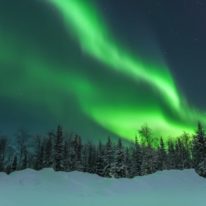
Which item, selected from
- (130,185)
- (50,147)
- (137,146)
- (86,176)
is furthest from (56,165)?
(130,185)

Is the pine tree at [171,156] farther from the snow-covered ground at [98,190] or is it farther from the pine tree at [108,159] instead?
the snow-covered ground at [98,190]

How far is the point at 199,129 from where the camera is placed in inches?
2822

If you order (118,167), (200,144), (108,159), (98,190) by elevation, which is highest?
(200,144)

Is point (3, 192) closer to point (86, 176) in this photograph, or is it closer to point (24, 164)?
point (86, 176)

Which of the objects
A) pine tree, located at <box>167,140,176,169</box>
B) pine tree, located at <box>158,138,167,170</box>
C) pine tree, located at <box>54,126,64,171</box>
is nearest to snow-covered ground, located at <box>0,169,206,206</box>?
Result: pine tree, located at <box>54,126,64,171</box>

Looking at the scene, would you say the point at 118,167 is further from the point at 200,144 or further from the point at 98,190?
the point at 98,190

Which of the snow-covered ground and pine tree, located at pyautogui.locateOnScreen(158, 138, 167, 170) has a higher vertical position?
pine tree, located at pyautogui.locateOnScreen(158, 138, 167, 170)

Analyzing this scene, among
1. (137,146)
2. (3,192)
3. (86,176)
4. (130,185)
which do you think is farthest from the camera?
(137,146)

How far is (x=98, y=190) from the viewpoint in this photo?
34.1 meters

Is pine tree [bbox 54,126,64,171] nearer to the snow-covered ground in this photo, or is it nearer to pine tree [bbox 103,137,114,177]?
pine tree [bbox 103,137,114,177]

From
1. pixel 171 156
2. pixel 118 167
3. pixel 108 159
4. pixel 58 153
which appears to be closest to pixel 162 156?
pixel 171 156

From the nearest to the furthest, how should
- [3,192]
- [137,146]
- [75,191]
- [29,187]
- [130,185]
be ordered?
1. [3,192]
2. [29,187]
3. [75,191]
4. [130,185]
5. [137,146]

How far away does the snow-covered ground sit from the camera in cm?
2284

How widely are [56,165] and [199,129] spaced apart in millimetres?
31815
